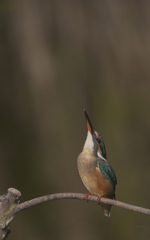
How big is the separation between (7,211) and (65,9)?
1089mm

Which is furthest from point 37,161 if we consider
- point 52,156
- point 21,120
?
point 21,120

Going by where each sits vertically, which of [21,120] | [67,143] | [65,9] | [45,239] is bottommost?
[45,239]

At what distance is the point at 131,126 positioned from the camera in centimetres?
128

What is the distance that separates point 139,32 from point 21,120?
769 mm

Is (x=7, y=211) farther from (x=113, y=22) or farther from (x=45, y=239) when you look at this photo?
(x=113, y=22)

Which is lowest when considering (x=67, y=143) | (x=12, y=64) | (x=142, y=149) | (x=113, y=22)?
(x=142, y=149)

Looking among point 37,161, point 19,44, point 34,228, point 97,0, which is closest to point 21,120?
point 37,161

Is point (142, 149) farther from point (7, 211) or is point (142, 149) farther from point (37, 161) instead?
point (7, 211)

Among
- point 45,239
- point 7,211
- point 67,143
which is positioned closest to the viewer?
point 7,211

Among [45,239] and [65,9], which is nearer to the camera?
[45,239]

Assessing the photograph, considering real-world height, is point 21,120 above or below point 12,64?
below

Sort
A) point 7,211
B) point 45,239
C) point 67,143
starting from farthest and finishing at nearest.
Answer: point 67,143, point 45,239, point 7,211

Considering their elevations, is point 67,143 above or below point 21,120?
below

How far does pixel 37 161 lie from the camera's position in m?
1.23
